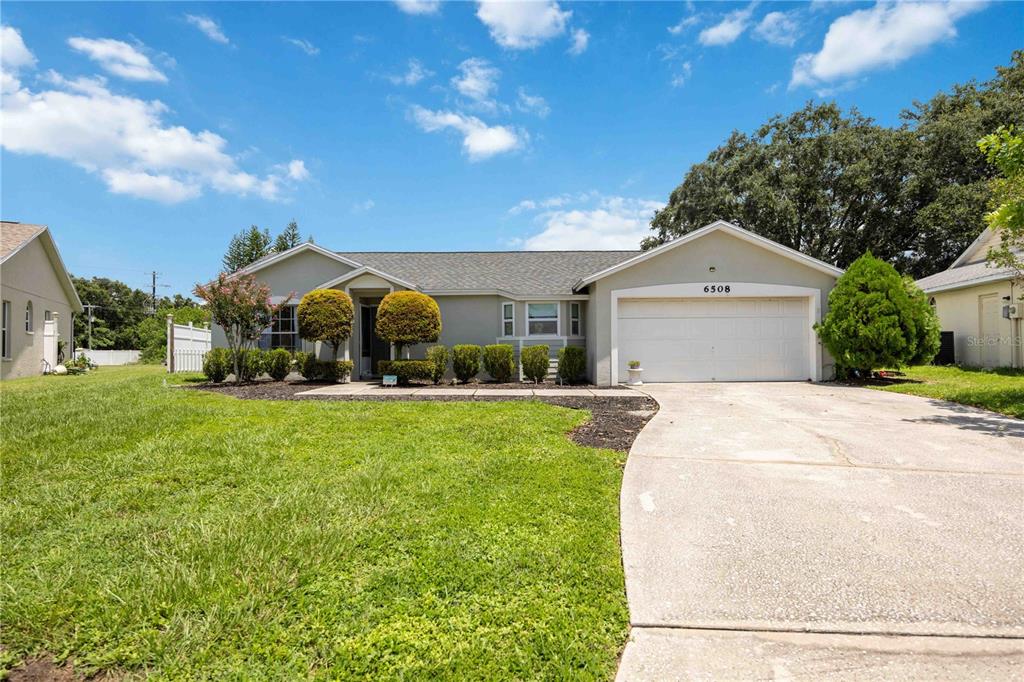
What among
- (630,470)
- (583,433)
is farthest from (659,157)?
(630,470)

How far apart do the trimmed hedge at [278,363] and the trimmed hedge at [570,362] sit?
7960mm

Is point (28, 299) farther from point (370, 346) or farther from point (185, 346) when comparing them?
point (370, 346)

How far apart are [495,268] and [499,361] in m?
5.08

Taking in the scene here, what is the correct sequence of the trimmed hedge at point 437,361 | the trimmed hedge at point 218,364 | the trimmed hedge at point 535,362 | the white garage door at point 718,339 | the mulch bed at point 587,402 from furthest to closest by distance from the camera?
→ 1. the trimmed hedge at point 535,362
2. the trimmed hedge at point 437,361
3. the white garage door at point 718,339
4. the trimmed hedge at point 218,364
5. the mulch bed at point 587,402

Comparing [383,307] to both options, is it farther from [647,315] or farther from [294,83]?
[647,315]

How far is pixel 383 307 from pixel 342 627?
432 inches

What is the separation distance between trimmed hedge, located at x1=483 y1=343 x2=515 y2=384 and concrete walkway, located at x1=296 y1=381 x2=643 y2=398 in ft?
5.40

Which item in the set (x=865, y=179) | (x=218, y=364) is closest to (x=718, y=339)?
(x=218, y=364)

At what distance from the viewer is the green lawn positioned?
8172 mm

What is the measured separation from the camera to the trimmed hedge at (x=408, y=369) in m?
12.4

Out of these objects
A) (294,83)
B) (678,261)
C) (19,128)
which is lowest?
(678,261)

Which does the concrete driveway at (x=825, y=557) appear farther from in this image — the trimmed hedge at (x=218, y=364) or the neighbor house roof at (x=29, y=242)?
the neighbor house roof at (x=29, y=242)

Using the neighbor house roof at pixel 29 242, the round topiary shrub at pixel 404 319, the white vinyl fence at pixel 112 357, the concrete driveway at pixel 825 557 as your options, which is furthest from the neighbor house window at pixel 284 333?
the white vinyl fence at pixel 112 357

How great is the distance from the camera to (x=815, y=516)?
11.5 ft
